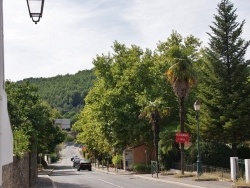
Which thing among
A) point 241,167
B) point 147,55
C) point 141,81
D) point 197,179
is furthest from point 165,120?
point 241,167

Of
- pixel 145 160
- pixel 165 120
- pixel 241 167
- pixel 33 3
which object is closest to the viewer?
pixel 33 3

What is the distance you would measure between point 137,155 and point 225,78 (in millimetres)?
20976

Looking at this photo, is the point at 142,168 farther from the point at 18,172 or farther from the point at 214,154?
the point at 18,172

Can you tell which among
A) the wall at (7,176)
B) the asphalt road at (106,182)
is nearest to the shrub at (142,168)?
the asphalt road at (106,182)

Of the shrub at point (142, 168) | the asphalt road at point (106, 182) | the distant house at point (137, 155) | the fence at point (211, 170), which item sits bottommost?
the asphalt road at point (106, 182)

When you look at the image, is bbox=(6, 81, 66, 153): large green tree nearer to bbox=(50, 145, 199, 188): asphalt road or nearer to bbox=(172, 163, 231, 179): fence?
bbox=(50, 145, 199, 188): asphalt road

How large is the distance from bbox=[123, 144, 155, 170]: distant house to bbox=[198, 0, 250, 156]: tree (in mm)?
16261

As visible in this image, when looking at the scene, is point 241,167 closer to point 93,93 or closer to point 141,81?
point 141,81

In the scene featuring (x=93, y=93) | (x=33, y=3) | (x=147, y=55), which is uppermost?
(x=147, y=55)

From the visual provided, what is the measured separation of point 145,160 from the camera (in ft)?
188

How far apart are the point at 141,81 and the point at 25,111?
20.8 meters

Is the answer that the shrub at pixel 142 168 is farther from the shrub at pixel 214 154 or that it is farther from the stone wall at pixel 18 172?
the stone wall at pixel 18 172

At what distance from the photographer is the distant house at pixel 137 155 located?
56.5 meters

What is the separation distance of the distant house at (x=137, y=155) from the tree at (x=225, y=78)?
1626 cm
